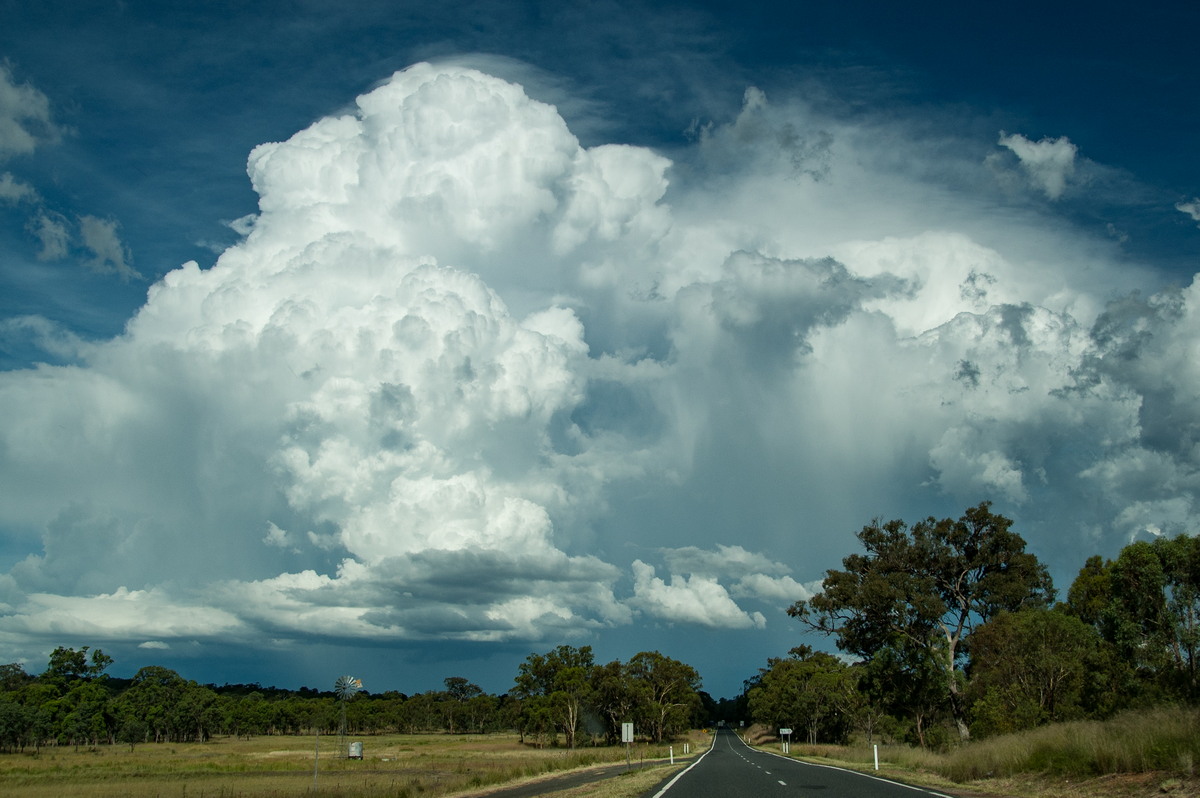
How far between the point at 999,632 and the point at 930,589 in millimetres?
9037

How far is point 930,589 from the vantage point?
62.3 meters

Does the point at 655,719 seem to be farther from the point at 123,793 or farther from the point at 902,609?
the point at 123,793

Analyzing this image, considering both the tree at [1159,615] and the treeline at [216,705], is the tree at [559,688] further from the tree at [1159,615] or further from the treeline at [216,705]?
the tree at [1159,615]

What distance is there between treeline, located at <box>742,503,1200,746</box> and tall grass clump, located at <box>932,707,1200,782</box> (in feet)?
26.7

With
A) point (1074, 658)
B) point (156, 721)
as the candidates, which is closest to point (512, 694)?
point (156, 721)

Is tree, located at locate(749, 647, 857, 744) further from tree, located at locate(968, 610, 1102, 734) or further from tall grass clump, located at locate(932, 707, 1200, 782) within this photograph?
tall grass clump, located at locate(932, 707, 1200, 782)

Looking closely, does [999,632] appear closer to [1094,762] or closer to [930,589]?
[930,589]

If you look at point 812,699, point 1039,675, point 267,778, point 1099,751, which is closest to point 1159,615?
point 1039,675

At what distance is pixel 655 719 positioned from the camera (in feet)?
375

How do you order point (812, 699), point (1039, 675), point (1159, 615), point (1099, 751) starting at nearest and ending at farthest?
point (1099, 751)
point (1159, 615)
point (1039, 675)
point (812, 699)

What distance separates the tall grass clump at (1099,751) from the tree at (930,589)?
28.8 metres

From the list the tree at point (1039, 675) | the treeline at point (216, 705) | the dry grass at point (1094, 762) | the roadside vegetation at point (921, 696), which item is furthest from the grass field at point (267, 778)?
the treeline at point (216, 705)

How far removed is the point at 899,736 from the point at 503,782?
45.5 m

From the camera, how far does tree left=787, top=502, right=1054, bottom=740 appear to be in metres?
58.7
